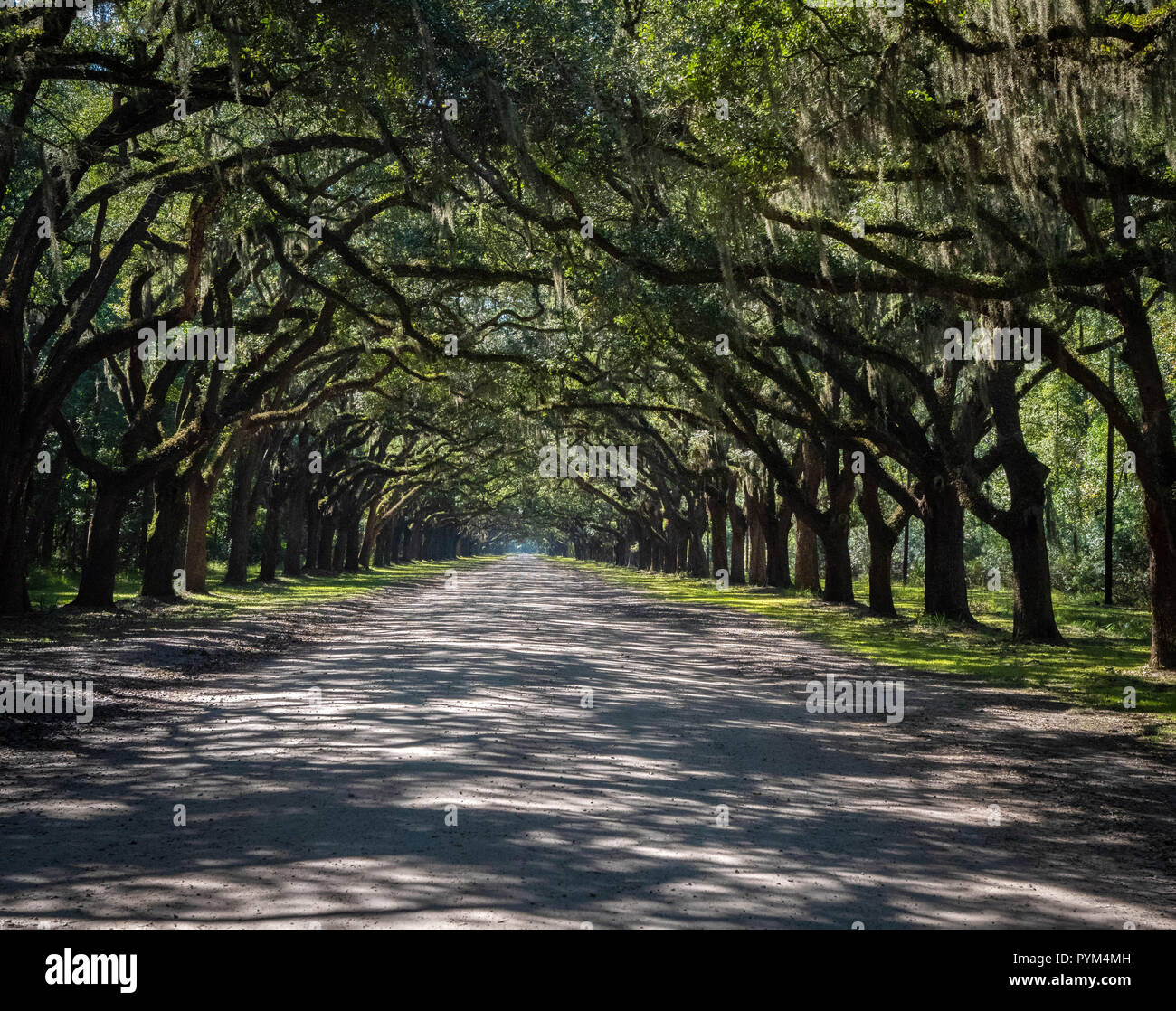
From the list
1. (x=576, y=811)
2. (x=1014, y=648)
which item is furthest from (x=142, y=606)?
(x=576, y=811)

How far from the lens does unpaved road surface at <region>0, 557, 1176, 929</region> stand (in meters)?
4.71

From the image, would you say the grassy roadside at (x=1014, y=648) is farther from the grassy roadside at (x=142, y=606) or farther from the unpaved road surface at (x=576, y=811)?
the grassy roadside at (x=142, y=606)

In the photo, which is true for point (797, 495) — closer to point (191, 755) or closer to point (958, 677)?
point (958, 677)

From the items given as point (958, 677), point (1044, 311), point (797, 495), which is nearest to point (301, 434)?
point (797, 495)

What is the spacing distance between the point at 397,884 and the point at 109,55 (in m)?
11.5

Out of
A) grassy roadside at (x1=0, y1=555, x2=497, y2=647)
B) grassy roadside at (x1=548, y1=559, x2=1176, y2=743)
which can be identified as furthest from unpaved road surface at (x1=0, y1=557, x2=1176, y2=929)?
grassy roadside at (x1=0, y1=555, x2=497, y2=647)

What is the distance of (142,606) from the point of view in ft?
73.0

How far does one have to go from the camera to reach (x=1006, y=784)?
7738 mm

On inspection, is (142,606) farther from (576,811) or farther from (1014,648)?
(576,811)

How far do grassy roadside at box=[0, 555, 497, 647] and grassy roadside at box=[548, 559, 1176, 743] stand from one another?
453 inches

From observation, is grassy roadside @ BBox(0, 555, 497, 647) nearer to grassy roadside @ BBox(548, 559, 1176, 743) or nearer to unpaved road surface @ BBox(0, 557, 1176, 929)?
unpaved road surface @ BBox(0, 557, 1176, 929)

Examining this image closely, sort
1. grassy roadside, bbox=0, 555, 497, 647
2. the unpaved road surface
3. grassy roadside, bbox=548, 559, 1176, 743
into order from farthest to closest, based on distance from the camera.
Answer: grassy roadside, bbox=0, 555, 497, 647, grassy roadside, bbox=548, 559, 1176, 743, the unpaved road surface

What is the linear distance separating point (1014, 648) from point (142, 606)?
16.5 meters

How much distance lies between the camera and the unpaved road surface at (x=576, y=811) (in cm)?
471
